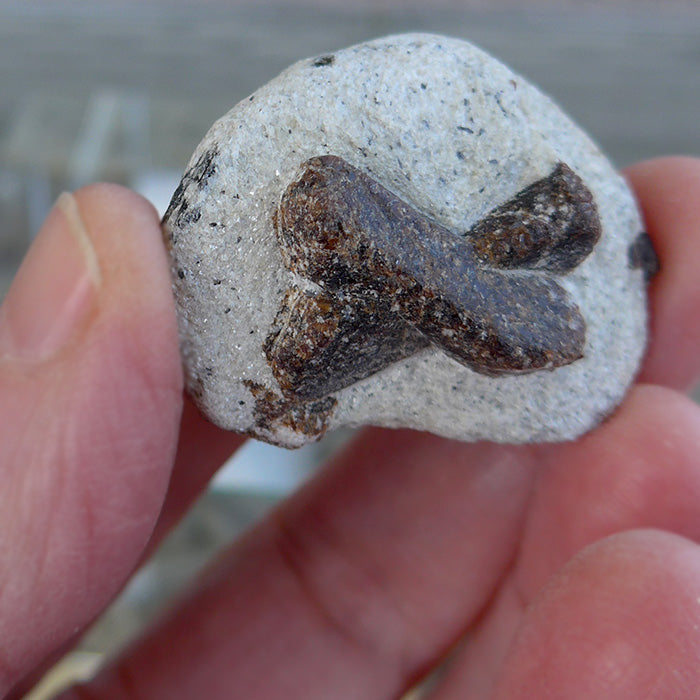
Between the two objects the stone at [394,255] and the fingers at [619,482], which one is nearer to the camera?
the stone at [394,255]

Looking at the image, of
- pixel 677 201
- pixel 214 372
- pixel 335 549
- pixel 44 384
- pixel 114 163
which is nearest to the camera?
pixel 44 384

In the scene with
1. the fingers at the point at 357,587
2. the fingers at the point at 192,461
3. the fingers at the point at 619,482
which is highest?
the fingers at the point at 619,482

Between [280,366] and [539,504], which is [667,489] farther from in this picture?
[280,366]

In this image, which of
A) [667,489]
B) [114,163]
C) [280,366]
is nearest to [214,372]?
[280,366]

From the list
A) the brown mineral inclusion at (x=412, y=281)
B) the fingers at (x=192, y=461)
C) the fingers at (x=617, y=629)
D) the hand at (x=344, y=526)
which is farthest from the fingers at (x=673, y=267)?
the fingers at (x=192, y=461)

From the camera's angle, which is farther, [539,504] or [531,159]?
[539,504]

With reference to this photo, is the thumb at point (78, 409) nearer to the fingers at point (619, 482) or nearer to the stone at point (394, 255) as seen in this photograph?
the stone at point (394, 255)

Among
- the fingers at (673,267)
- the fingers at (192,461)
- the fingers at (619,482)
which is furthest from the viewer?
the fingers at (192,461)

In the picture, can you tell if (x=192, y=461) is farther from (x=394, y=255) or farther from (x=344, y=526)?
(x=394, y=255)
